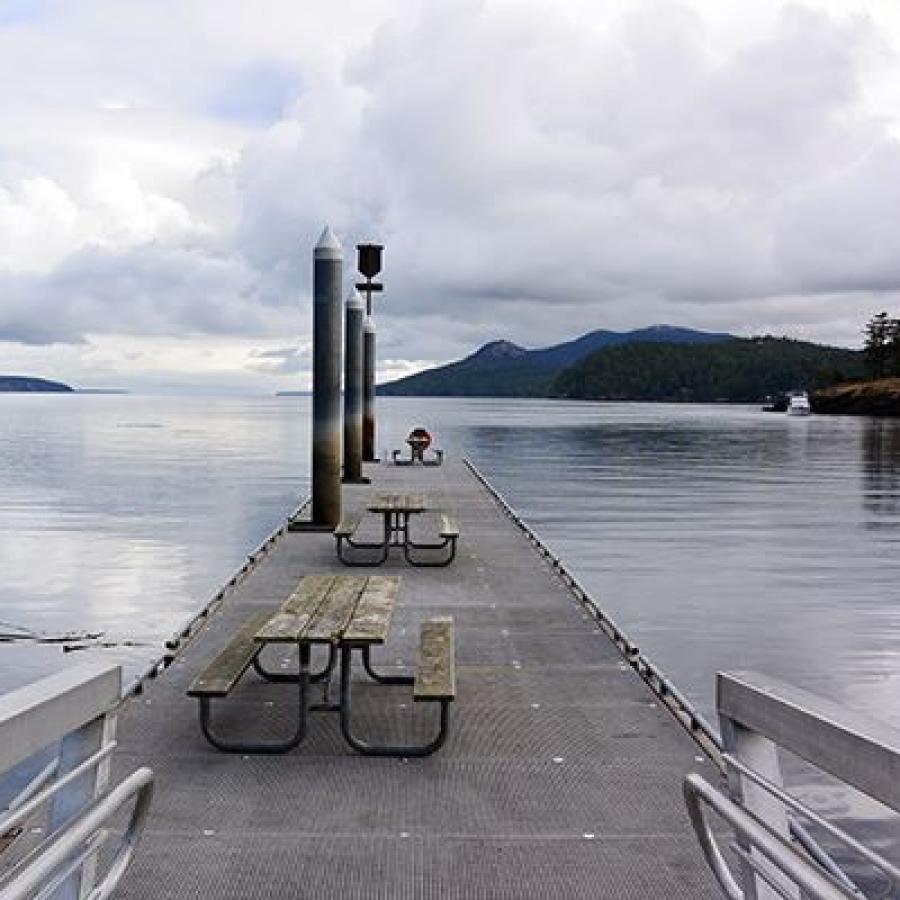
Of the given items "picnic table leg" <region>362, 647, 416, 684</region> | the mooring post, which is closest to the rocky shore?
the mooring post

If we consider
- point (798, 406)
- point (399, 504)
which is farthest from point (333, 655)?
point (798, 406)

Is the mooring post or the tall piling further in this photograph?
the mooring post

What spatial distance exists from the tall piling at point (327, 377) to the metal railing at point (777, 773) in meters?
13.9

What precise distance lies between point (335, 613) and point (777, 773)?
14.4 feet

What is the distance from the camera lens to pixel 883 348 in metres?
161

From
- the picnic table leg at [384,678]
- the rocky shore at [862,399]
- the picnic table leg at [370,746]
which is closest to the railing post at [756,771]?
the picnic table leg at [370,746]

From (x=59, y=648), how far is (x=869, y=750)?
12.4 m

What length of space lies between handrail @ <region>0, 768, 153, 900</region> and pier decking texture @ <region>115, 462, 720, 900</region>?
1.63 meters

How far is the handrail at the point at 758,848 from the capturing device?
2305 millimetres

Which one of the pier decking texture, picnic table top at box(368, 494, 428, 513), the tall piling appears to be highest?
the tall piling

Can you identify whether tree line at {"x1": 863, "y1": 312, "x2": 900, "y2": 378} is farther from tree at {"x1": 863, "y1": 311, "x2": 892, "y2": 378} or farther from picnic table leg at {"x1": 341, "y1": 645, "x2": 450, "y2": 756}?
picnic table leg at {"x1": 341, "y1": 645, "x2": 450, "y2": 756}

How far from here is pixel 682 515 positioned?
29062 millimetres

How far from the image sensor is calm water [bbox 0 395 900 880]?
1414cm

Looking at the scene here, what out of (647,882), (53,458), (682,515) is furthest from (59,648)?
(53,458)
